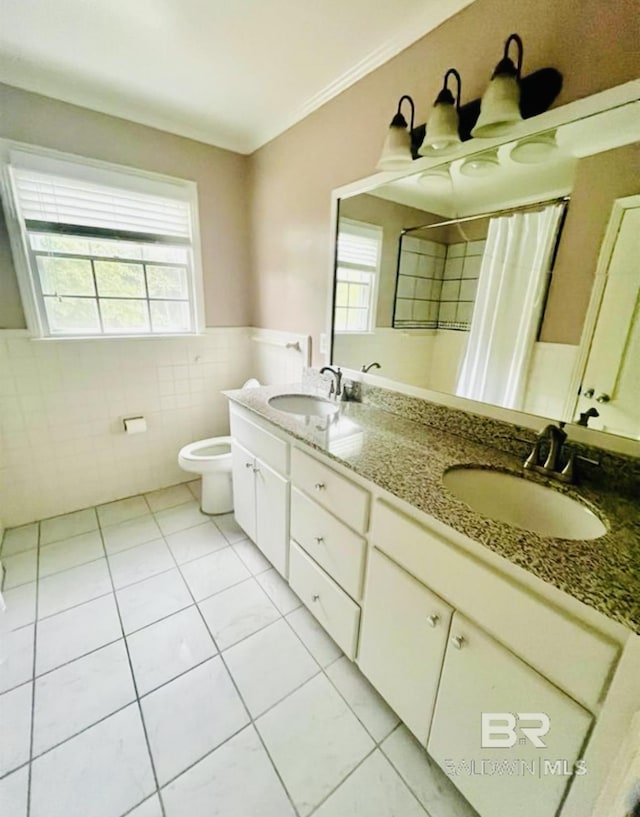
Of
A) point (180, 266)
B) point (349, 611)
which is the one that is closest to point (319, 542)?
point (349, 611)

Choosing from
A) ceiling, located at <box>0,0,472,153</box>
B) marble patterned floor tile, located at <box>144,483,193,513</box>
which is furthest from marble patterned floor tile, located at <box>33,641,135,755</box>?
ceiling, located at <box>0,0,472,153</box>

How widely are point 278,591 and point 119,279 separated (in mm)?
2107

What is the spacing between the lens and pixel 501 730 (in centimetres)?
78

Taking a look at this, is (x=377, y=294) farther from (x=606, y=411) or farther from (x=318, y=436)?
(x=606, y=411)

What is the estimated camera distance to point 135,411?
2314 mm

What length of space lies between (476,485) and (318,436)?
0.58m

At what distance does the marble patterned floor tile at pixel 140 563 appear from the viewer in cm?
172

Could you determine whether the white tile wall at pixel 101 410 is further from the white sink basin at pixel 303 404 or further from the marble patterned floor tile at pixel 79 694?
the marble patterned floor tile at pixel 79 694

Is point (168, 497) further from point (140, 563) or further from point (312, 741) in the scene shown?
point (312, 741)

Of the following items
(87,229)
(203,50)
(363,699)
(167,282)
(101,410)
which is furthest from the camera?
(167,282)

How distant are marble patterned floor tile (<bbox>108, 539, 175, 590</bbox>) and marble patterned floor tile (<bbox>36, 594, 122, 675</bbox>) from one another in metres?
0.14

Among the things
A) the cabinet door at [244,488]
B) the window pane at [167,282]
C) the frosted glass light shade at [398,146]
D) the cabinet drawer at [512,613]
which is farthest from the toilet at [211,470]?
the frosted glass light shade at [398,146]

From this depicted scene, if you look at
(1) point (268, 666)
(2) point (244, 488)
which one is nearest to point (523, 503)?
(1) point (268, 666)

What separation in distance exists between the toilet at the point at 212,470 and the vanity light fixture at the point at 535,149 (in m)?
1.66
